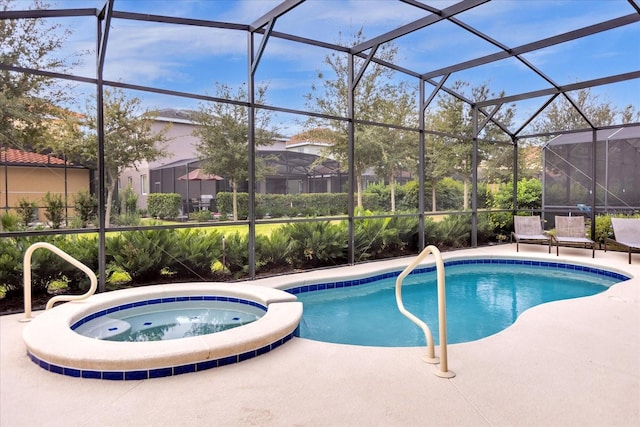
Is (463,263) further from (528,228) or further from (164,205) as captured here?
(164,205)

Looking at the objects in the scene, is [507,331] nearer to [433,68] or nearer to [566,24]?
[566,24]

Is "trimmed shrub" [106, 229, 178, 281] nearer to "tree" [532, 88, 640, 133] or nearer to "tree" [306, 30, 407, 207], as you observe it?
"tree" [306, 30, 407, 207]

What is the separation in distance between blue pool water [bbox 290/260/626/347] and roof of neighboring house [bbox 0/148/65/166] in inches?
142

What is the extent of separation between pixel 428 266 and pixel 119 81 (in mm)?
6005

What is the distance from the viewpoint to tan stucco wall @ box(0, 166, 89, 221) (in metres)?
4.74

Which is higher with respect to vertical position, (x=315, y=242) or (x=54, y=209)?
(x=54, y=209)

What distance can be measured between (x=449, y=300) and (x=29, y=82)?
20.2ft

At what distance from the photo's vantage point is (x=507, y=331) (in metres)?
4.11

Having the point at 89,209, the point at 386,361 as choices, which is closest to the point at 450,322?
the point at 386,361

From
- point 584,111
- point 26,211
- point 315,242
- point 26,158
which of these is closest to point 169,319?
point 26,211

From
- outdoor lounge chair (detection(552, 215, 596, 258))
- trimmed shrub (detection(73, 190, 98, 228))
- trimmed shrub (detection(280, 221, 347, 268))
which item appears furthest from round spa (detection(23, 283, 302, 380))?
outdoor lounge chair (detection(552, 215, 596, 258))

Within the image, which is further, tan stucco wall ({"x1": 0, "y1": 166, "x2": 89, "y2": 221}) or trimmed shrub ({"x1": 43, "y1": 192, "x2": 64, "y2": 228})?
trimmed shrub ({"x1": 43, "y1": 192, "x2": 64, "y2": 228})

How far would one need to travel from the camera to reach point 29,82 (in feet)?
16.0

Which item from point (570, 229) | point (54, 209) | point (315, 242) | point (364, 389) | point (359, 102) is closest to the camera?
point (364, 389)
